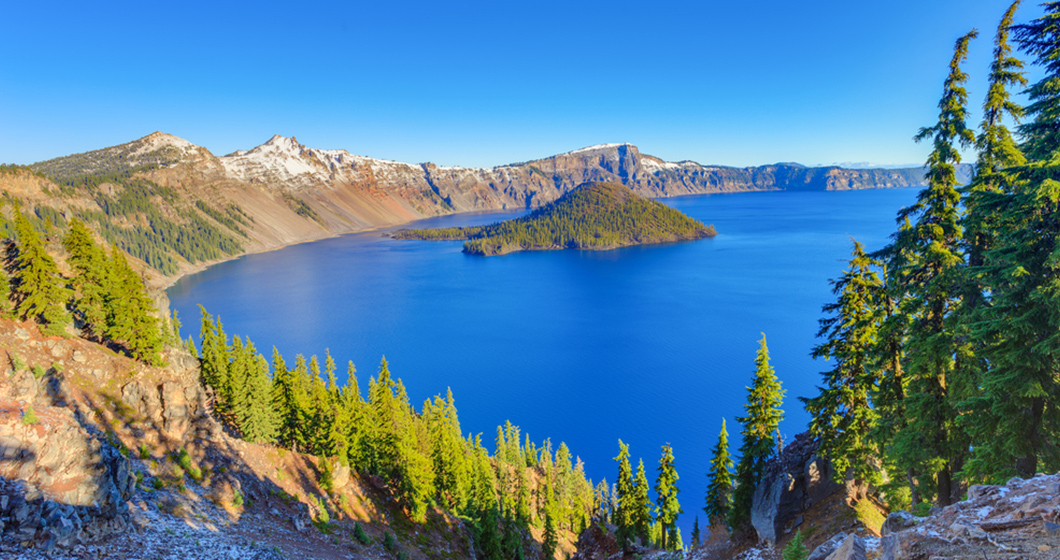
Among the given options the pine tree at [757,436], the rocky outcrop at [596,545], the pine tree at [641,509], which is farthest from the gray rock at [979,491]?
the rocky outcrop at [596,545]

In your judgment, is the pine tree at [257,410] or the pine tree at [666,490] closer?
the pine tree at [666,490]

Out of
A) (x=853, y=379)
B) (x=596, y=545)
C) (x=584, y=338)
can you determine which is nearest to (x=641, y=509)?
(x=596, y=545)

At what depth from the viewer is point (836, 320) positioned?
22875 millimetres

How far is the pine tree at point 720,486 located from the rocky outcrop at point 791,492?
242 inches

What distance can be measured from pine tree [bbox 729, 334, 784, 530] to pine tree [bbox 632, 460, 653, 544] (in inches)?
410

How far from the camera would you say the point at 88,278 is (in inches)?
1347

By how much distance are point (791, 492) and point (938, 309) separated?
12452mm

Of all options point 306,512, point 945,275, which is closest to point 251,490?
A: point 306,512

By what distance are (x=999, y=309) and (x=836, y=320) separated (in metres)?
9.36

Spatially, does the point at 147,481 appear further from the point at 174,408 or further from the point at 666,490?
the point at 666,490

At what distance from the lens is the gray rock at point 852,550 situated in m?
9.92

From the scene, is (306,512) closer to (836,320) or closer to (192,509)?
(192,509)

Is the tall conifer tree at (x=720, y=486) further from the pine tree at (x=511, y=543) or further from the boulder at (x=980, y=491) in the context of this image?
the boulder at (x=980, y=491)

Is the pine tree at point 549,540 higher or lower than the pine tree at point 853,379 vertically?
lower
